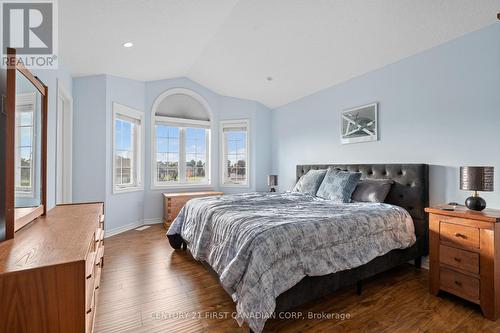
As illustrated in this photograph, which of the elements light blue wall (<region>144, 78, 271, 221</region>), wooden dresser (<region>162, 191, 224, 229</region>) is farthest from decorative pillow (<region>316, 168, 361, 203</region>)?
wooden dresser (<region>162, 191, 224, 229</region>)

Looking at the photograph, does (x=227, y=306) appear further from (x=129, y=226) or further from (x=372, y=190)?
(x=129, y=226)

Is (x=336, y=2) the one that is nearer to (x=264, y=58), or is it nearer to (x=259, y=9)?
(x=259, y=9)

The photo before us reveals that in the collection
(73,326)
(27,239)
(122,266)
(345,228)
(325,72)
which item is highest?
(325,72)

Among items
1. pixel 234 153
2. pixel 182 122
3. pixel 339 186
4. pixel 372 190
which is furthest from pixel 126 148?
pixel 372 190

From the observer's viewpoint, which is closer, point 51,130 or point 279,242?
point 279,242

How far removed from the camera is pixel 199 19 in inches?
114

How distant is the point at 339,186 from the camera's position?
9.53ft

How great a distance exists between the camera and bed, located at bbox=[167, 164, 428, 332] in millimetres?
1553

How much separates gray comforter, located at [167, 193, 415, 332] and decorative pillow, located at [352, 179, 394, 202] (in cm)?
18

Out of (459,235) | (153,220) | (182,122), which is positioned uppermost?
(182,122)

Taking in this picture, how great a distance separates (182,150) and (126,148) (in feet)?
3.56

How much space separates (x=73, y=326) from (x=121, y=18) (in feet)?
9.07

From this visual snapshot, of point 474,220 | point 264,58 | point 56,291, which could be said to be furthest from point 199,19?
point 474,220

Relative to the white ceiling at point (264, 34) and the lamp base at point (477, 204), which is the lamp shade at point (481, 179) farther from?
the white ceiling at point (264, 34)
